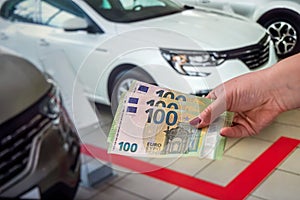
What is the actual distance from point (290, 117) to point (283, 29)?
1.01 ft

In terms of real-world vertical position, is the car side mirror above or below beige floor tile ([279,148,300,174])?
above

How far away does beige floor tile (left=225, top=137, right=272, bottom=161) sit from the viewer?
5.15 feet

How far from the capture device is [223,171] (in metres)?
1.64

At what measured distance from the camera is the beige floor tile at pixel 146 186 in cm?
146

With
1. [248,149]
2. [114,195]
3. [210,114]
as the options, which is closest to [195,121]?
[210,114]

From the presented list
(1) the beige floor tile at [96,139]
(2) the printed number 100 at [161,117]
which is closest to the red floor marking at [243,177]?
(1) the beige floor tile at [96,139]

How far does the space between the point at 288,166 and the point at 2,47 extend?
101 centimetres

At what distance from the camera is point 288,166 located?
5.20 feet

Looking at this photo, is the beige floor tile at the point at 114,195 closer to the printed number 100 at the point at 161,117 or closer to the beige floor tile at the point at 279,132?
the printed number 100 at the point at 161,117

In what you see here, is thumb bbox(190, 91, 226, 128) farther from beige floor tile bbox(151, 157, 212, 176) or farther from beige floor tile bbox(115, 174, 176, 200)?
beige floor tile bbox(115, 174, 176, 200)

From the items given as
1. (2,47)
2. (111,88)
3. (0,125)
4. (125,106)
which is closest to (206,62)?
(111,88)

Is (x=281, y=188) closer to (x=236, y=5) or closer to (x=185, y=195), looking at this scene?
(x=185, y=195)

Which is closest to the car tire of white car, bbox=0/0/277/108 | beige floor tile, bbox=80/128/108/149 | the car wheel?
white car, bbox=0/0/277/108

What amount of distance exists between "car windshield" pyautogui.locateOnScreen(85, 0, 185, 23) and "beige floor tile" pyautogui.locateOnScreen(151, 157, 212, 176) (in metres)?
0.52
